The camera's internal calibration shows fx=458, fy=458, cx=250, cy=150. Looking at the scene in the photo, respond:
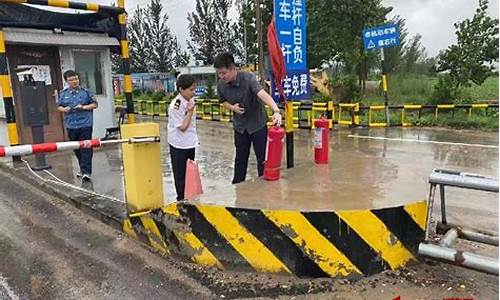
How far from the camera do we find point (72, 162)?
808cm

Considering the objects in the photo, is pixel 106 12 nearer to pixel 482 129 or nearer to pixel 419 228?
pixel 419 228

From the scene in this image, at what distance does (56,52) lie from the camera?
32.2 ft

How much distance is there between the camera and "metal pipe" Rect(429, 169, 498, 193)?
2.90 meters

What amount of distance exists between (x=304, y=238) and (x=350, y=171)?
1.59 m

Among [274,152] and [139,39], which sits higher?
[139,39]

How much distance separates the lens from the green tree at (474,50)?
15.3 meters

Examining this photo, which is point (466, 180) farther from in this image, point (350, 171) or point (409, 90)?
point (409, 90)

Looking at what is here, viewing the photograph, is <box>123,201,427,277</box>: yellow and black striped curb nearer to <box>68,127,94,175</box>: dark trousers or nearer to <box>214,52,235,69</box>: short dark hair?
<box>214,52,235,69</box>: short dark hair

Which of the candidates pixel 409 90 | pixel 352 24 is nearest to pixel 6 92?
pixel 409 90

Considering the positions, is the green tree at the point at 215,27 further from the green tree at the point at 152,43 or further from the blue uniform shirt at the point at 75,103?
the blue uniform shirt at the point at 75,103

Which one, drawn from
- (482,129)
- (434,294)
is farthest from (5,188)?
(482,129)

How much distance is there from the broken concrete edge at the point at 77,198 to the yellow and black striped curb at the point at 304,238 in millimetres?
1299

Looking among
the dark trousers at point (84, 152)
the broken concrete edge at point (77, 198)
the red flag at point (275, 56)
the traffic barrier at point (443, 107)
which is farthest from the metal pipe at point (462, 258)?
the traffic barrier at point (443, 107)

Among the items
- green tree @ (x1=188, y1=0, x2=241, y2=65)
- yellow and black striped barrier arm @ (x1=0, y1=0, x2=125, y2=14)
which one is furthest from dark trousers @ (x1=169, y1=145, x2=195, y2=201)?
green tree @ (x1=188, y1=0, x2=241, y2=65)
